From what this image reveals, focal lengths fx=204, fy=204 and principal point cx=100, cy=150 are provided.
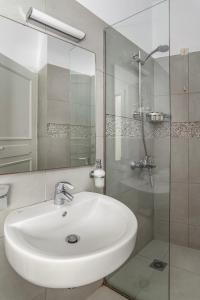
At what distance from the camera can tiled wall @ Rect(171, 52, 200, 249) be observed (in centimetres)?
A: 193

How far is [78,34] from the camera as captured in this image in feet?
4.04

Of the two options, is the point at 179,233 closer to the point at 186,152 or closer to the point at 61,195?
the point at 186,152

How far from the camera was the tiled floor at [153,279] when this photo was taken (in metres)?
1.33

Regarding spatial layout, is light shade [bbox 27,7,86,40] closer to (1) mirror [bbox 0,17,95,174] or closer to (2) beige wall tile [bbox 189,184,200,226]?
(1) mirror [bbox 0,17,95,174]

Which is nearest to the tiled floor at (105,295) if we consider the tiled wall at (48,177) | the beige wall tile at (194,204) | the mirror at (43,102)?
the tiled wall at (48,177)

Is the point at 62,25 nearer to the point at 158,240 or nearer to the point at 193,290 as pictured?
the point at 158,240

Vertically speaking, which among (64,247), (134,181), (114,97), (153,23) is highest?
(153,23)

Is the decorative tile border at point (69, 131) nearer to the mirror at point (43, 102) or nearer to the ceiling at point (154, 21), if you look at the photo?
the mirror at point (43, 102)

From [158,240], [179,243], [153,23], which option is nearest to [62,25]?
[153,23]

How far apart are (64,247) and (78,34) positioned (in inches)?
46.1

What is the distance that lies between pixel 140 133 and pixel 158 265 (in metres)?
0.97

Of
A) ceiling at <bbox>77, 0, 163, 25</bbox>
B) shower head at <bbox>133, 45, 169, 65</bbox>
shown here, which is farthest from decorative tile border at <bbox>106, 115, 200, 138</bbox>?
ceiling at <bbox>77, 0, 163, 25</bbox>

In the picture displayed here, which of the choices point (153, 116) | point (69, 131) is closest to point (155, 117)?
point (153, 116)

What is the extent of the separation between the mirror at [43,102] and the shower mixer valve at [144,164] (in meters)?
0.39
